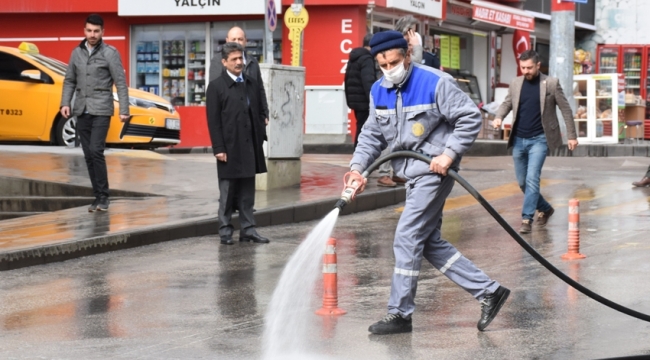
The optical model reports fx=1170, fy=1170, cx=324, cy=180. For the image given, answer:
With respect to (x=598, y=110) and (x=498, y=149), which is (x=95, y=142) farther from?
(x=598, y=110)

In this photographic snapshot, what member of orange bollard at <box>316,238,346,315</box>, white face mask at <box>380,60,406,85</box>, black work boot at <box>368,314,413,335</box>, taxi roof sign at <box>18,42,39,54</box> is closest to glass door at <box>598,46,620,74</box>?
taxi roof sign at <box>18,42,39,54</box>

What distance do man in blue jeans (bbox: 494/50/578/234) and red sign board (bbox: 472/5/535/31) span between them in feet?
59.2

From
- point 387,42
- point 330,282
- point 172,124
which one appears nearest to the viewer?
point 387,42

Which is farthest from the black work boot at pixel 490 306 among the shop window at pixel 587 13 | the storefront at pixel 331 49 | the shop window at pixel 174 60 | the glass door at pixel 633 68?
the shop window at pixel 587 13

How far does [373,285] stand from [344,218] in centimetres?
462

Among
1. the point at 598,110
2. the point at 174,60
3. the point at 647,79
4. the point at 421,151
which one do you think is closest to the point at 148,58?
the point at 174,60

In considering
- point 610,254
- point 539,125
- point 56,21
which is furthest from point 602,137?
point 610,254

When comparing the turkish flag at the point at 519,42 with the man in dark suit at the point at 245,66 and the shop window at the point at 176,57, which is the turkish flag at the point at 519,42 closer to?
the shop window at the point at 176,57

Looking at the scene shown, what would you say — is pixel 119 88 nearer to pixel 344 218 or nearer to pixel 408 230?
pixel 344 218

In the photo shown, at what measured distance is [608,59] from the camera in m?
36.2

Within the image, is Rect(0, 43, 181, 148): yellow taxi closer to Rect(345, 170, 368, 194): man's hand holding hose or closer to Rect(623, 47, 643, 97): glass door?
Rect(345, 170, 368, 194): man's hand holding hose

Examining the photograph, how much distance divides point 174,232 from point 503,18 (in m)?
21.5

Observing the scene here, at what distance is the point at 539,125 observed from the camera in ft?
39.2

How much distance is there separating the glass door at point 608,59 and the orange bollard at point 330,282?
98.0 ft
